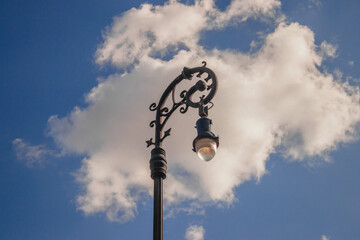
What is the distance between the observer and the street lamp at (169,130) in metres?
6.69

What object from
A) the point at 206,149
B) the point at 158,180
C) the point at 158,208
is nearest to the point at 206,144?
the point at 206,149

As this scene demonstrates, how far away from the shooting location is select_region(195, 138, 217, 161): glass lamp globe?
7046mm

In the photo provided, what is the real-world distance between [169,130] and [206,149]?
3.16 ft

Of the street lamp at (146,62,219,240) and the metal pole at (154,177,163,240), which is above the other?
the street lamp at (146,62,219,240)

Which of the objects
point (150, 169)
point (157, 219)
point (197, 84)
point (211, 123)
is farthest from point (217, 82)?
point (157, 219)

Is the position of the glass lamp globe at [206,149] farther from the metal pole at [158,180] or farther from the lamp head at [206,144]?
the metal pole at [158,180]

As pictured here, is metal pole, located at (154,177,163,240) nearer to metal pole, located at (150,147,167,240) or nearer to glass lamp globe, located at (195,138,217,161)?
metal pole, located at (150,147,167,240)

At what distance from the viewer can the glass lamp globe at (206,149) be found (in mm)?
7046

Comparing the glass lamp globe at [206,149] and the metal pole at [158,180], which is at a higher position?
the glass lamp globe at [206,149]

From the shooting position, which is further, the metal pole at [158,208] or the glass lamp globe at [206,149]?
the glass lamp globe at [206,149]

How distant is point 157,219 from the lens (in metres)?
6.40

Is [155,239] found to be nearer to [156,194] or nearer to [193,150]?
[156,194]

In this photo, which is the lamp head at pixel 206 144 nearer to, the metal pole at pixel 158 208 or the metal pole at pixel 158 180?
the metal pole at pixel 158 180

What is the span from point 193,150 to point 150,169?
83cm
